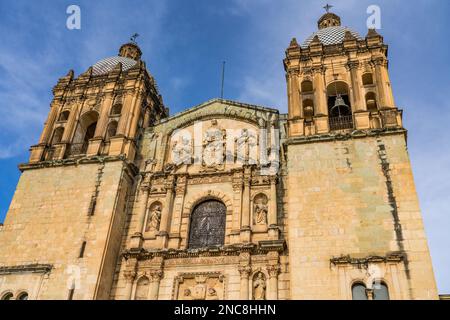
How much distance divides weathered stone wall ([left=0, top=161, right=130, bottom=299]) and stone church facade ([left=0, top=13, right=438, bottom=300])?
44 mm

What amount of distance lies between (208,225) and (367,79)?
8593 mm

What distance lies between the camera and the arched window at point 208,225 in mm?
16984

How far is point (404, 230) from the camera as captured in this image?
14.3 meters

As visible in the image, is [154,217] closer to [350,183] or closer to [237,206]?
[237,206]

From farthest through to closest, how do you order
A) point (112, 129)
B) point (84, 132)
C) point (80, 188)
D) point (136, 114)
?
point (84, 132) → point (112, 129) → point (136, 114) → point (80, 188)

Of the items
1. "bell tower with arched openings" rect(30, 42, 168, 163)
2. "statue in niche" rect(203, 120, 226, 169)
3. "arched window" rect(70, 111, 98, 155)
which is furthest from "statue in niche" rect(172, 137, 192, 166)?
"arched window" rect(70, 111, 98, 155)

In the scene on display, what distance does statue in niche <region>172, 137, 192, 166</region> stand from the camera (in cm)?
1947

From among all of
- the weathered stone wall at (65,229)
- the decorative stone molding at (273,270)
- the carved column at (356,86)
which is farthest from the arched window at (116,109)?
the decorative stone molding at (273,270)

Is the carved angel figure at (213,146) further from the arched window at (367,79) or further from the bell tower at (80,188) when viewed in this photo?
the arched window at (367,79)

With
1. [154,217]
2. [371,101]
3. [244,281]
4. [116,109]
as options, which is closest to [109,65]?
[116,109]

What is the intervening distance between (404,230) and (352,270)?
1.92m

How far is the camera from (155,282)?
1603 cm
